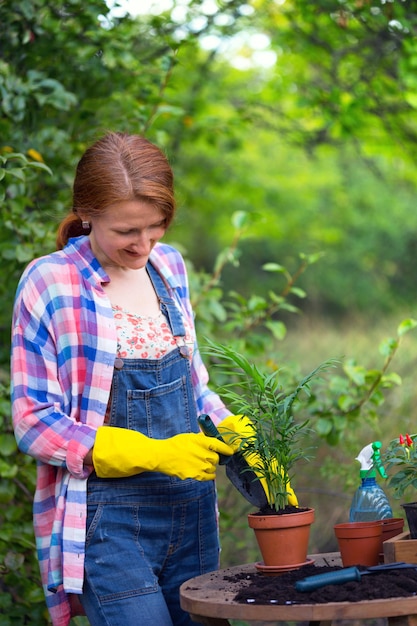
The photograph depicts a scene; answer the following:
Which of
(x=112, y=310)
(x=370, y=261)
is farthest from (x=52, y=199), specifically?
(x=370, y=261)

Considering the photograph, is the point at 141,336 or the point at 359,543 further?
the point at 141,336

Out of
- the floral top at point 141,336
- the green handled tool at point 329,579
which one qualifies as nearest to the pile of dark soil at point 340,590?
the green handled tool at point 329,579

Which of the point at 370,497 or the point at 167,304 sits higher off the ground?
the point at 167,304

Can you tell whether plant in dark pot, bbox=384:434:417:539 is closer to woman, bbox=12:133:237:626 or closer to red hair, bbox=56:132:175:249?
woman, bbox=12:133:237:626

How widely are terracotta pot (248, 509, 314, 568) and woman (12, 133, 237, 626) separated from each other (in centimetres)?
22

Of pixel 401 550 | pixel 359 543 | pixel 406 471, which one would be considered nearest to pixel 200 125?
pixel 406 471

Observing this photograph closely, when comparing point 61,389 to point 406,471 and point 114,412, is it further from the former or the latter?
point 406,471

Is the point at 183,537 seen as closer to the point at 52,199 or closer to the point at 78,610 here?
the point at 78,610

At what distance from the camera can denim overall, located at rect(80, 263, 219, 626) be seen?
211 centimetres

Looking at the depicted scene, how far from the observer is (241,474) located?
219 cm

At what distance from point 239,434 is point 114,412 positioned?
1.07 ft

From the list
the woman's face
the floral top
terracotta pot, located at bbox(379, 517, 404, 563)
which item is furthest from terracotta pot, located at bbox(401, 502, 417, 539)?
the woman's face

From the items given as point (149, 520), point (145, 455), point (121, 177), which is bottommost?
point (149, 520)

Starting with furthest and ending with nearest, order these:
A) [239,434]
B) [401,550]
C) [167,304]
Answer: [167,304] < [239,434] < [401,550]
